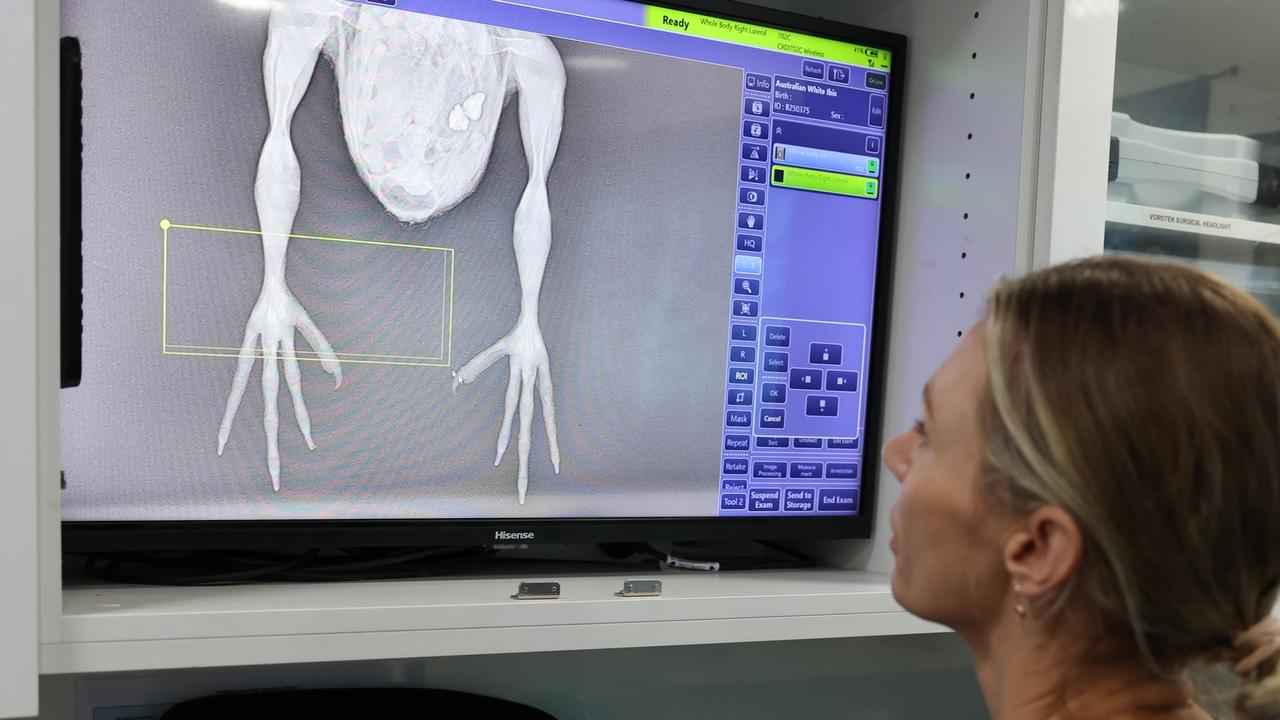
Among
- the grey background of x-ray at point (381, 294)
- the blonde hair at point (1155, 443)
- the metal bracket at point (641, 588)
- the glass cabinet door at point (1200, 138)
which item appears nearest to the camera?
the blonde hair at point (1155, 443)

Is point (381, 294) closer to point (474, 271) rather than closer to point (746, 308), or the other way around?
point (474, 271)

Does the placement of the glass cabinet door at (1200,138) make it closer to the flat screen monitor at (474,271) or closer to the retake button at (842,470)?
the flat screen monitor at (474,271)

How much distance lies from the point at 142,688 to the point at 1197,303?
108 centimetres

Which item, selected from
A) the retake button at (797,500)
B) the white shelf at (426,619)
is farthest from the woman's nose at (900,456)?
the retake button at (797,500)

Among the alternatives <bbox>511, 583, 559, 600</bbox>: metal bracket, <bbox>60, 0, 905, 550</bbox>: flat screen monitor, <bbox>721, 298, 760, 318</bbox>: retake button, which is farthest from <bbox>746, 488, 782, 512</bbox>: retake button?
<bbox>511, 583, 559, 600</bbox>: metal bracket

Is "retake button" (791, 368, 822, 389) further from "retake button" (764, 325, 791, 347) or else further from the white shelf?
the white shelf

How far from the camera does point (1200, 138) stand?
1477mm

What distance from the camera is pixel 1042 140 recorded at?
3.99 ft

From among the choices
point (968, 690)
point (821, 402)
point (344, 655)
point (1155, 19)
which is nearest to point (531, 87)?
point (821, 402)

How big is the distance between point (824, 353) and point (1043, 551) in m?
0.61

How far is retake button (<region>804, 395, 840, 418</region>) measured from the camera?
1341mm

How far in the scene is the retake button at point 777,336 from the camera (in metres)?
1.31
